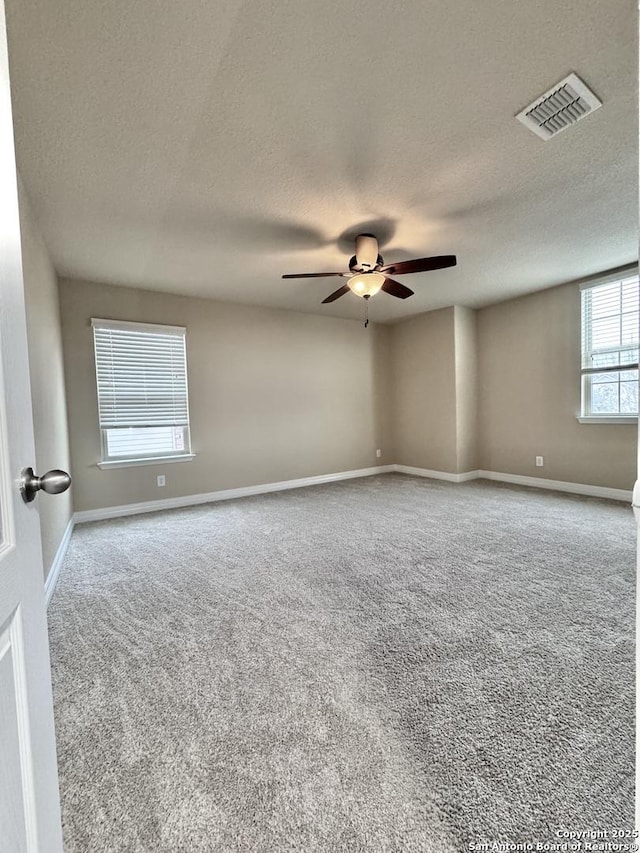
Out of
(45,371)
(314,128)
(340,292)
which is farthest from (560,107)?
(45,371)

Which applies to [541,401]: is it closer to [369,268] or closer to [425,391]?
[425,391]

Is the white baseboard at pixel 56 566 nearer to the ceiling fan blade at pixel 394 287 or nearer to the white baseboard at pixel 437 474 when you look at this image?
the ceiling fan blade at pixel 394 287

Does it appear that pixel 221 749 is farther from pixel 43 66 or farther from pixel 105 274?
pixel 105 274

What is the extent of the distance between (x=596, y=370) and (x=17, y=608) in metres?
5.16

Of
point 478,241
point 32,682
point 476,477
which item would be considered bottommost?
point 476,477

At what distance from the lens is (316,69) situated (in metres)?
1.53

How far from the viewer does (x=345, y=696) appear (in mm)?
1365

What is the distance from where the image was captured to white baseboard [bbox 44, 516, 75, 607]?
2.19 m

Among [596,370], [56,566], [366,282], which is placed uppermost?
[366,282]

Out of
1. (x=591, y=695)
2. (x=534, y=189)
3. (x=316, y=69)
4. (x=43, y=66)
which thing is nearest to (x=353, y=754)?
(x=591, y=695)

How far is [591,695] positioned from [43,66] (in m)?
3.25

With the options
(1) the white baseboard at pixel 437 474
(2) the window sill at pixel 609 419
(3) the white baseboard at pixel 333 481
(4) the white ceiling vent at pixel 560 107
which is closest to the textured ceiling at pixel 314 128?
(4) the white ceiling vent at pixel 560 107

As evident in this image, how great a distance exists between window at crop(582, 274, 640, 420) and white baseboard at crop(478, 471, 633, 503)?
0.82m

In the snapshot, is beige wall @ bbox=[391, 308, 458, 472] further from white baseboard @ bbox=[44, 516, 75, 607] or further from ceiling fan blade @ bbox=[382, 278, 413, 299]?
white baseboard @ bbox=[44, 516, 75, 607]
